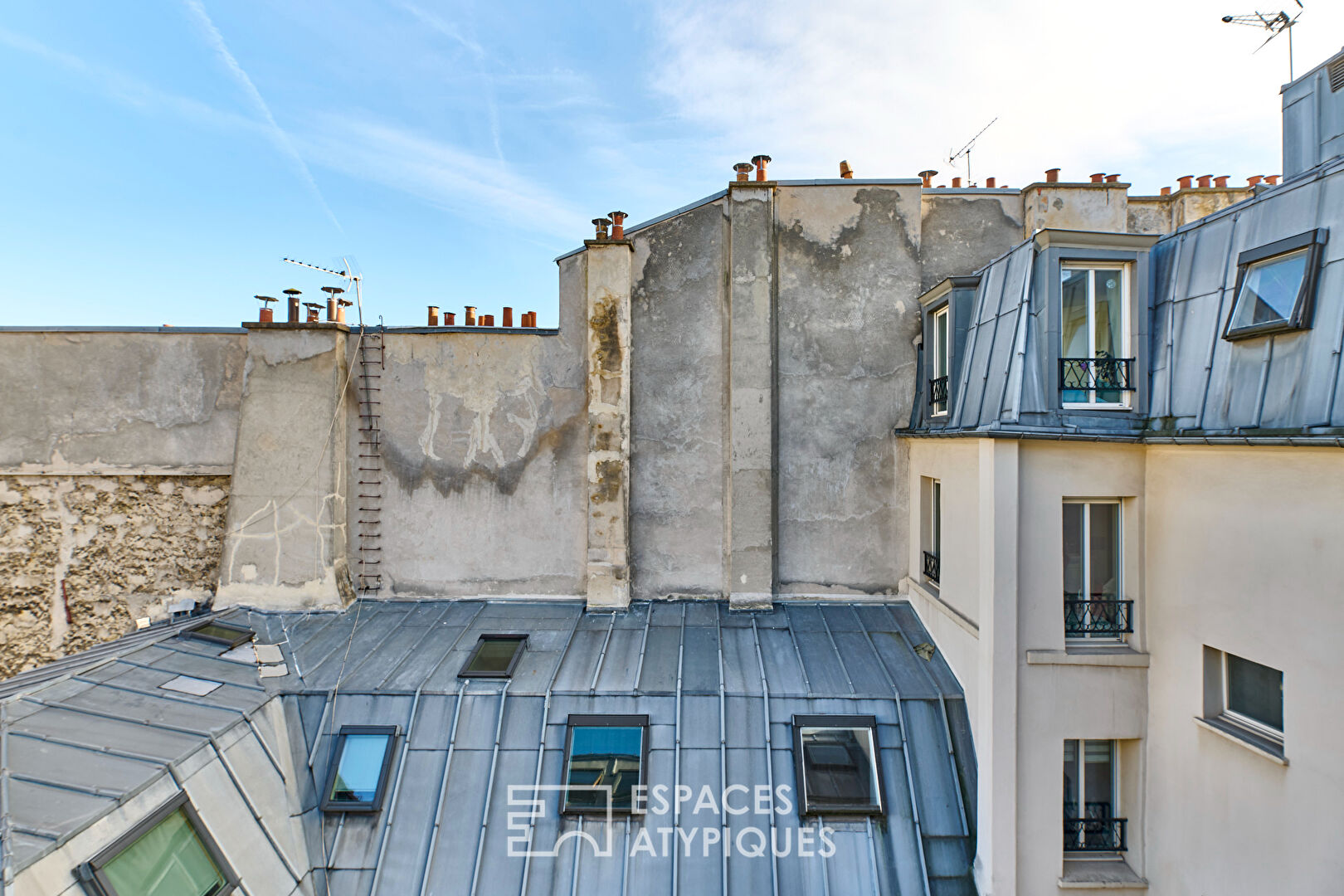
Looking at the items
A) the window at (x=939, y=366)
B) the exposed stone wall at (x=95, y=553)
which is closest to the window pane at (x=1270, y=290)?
the window at (x=939, y=366)

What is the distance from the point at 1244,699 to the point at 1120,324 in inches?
160

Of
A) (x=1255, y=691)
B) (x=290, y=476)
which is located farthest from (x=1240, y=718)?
(x=290, y=476)

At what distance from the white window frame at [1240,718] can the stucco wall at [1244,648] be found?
0.18 m

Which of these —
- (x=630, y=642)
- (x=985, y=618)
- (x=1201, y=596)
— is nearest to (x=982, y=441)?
(x=985, y=618)

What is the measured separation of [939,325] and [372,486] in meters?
9.91

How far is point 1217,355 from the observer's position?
5719 millimetres

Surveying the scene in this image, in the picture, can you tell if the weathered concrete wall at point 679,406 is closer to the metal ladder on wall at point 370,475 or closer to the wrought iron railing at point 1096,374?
the metal ladder on wall at point 370,475

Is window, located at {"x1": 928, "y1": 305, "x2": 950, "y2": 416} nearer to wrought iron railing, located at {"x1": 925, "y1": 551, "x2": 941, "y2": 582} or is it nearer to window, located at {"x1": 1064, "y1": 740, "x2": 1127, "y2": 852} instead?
wrought iron railing, located at {"x1": 925, "y1": 551, "x2": 941, "y2": 582}

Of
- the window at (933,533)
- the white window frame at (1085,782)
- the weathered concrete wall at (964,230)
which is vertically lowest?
the white window frame at (1085,782)

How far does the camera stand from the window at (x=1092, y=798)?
6387 mm

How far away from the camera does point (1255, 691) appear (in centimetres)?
526

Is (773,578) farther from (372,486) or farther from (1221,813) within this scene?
(372,486)

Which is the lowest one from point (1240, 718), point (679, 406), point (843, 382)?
point (1240, 718)

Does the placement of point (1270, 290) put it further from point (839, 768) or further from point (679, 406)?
point (679, 406)
